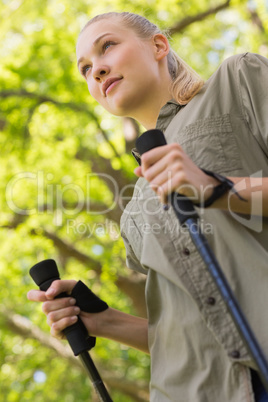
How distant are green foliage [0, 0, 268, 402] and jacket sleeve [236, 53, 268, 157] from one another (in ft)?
15.0

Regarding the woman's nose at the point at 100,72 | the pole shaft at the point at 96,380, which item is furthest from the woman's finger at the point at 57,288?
the woman's nose at the point at 100,72

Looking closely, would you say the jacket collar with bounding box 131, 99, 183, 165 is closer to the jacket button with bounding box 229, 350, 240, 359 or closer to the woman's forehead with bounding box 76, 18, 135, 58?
the woman's forehead with bounding box 76, 18, 135, 58

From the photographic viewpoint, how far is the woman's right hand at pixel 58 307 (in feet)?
6.88

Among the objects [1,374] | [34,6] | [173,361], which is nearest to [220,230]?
[173,361]

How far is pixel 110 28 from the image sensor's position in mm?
2102

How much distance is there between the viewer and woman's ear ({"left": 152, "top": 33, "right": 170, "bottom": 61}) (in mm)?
2158

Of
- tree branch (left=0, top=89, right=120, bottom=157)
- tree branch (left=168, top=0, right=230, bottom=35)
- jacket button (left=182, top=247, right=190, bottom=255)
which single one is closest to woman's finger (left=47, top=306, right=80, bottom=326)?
jacket button (left=182, top=247, right=190, bottom=255)

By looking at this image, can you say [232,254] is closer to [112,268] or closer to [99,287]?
[112,268]

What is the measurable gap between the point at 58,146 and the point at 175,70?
22.7 feet

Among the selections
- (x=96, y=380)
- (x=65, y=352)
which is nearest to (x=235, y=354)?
(x=96, y=380)

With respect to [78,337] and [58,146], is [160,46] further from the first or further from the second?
[58,146]

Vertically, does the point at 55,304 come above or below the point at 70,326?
above

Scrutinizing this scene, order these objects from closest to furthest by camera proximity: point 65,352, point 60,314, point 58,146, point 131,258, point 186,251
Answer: point 186,251 < point 60,314 < point 131,258 < point 65,352 < point 58,146

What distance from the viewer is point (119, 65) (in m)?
2.00
